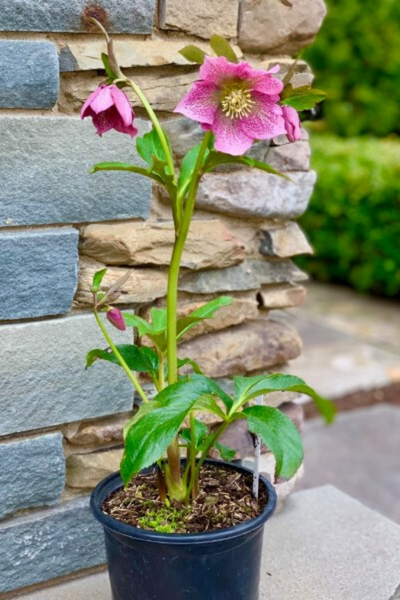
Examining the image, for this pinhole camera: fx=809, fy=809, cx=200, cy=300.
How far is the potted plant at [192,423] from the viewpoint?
130cm

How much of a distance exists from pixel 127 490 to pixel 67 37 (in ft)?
2.93

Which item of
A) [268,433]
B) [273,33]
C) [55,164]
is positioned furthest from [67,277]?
[273,33]

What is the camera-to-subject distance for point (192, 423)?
1492 millimetres

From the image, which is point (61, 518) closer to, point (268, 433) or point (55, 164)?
point (268, 433)

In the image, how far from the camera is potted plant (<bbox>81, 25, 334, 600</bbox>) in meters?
1.30

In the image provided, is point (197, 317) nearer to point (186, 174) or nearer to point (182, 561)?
point (186, 174)

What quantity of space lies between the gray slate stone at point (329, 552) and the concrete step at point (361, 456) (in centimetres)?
90

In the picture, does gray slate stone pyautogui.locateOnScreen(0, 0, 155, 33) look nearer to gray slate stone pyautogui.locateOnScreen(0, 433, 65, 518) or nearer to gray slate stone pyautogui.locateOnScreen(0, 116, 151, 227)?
gray slate stone pyautogui.locateOnScreen(0, 116, 151, 227)

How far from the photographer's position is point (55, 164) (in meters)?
1.58

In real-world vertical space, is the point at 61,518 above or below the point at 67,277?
below

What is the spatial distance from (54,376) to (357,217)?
4454 mm

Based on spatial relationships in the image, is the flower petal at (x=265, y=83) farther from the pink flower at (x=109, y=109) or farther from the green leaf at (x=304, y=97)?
the pink flower at (x=109, y=109)

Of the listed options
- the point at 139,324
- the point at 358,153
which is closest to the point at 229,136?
the point at 139,324

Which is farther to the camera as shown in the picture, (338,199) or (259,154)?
(338,199)
